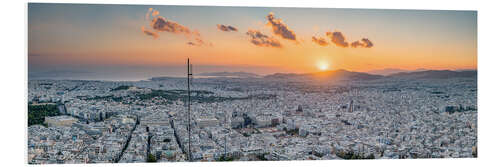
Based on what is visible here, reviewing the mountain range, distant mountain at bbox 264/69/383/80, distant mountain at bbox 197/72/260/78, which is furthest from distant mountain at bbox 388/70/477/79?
distant mountain at bbox 197/72/260/78

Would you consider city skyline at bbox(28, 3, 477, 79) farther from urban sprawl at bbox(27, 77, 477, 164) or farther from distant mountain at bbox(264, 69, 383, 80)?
urban sprawl at bbox(27, 77, 477, 164)

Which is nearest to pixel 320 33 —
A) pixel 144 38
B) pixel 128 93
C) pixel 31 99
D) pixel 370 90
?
pixel 370 90

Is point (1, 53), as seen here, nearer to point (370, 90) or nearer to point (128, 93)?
point (128, 93)

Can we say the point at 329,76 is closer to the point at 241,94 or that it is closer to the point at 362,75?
the point at 362,75

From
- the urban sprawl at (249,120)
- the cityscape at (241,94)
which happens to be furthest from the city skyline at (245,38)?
the urban sprawl at (249,120)

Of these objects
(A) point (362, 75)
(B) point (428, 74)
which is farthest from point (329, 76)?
(B) point (428, 74)

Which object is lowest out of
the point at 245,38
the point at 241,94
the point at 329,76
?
the point at 241,94

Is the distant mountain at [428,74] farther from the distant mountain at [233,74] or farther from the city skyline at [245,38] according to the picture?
the distant mountain at [233,74]
